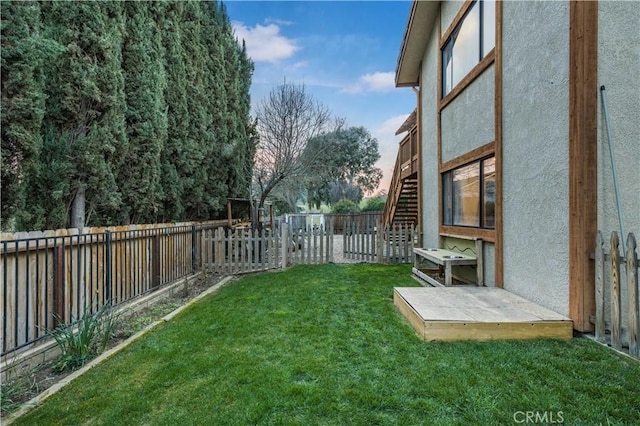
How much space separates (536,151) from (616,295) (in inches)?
77.6

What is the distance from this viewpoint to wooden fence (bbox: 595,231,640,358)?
9.15 ft

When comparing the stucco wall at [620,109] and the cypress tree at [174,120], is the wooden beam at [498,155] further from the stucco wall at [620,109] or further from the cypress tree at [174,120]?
the cypress tree at [174,120]

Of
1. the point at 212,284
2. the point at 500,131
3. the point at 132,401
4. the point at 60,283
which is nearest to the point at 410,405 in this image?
the point at 132,401

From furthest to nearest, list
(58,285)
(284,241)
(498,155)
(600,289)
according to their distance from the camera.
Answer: (284,241), (498,155), (58,285), (600,289)

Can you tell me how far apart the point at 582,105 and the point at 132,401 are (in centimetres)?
522

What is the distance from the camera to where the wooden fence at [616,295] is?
2789 mm

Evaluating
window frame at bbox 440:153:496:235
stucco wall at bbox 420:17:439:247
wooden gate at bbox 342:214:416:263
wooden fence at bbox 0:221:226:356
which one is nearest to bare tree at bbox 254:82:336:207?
wooden gate at bbox 342:214:416:263

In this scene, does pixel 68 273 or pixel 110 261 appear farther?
pixel 110 261

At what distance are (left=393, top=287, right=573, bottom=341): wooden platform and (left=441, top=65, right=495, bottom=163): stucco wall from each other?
2.87 metres

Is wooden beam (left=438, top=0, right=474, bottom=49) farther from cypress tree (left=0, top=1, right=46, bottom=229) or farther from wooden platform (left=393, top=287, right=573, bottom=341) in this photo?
cypress tree (left=0, top=1, right=46, bottom=229)

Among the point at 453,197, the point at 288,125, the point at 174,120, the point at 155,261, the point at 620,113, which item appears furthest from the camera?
the point at 288,125

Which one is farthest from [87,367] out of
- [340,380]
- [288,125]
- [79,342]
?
[288,125]

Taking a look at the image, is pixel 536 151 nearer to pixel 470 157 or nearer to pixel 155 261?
pixel 470 157

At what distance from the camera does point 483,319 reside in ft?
11.5
